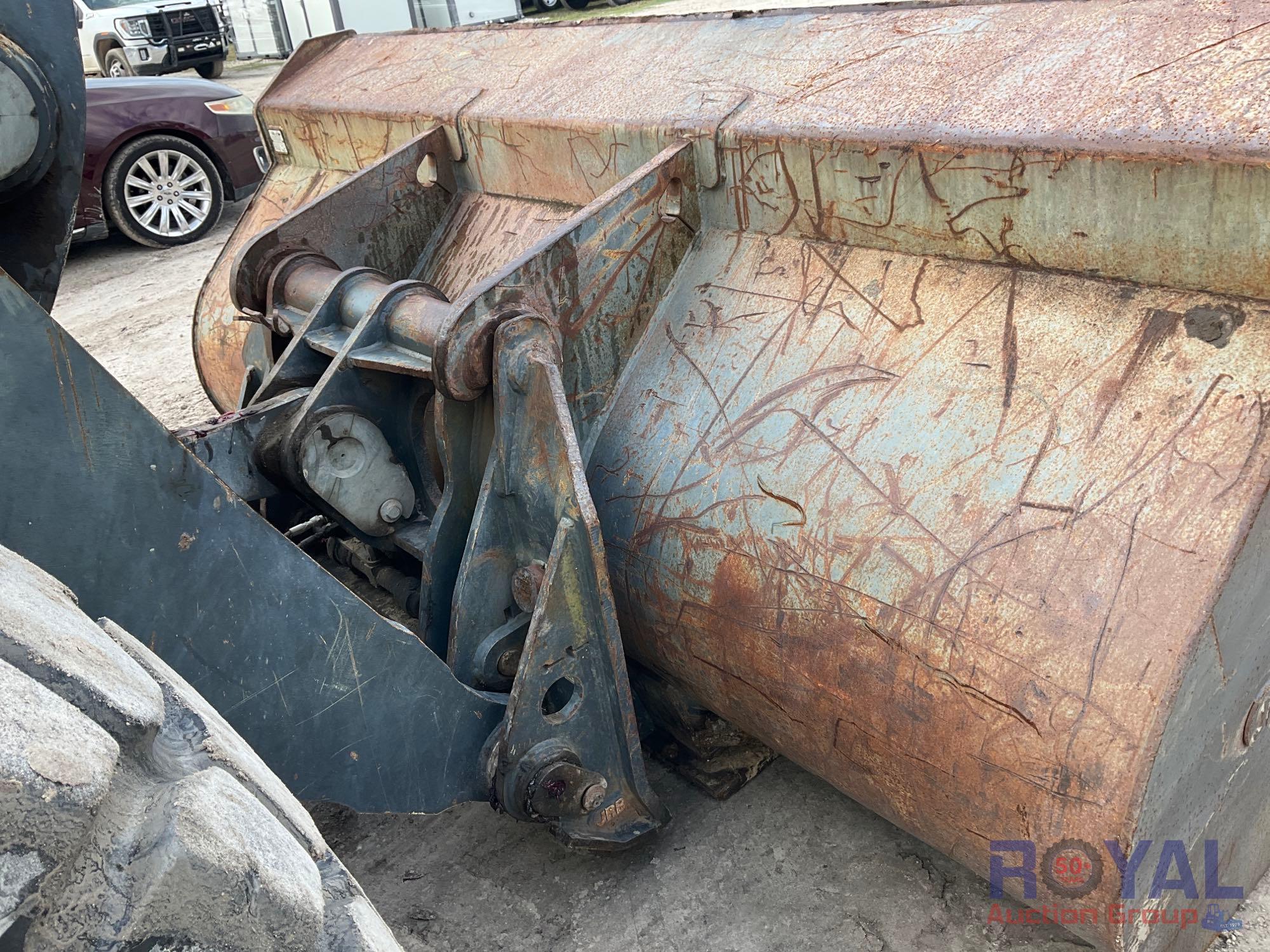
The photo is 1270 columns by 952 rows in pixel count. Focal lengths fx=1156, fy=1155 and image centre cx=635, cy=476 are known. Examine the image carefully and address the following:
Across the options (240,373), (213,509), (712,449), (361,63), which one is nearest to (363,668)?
(213,509)

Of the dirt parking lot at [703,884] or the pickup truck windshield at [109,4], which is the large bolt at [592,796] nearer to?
the dirt parking lot at [703,884]

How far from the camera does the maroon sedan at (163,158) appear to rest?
27.7 feet

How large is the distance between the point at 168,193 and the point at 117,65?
740cm

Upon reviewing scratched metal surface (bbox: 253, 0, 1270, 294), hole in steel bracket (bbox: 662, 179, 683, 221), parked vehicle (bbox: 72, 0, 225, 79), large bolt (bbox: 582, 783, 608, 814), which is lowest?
large bolt (bbox: 582, 783, 608, 814)

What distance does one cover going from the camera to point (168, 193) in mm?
8758

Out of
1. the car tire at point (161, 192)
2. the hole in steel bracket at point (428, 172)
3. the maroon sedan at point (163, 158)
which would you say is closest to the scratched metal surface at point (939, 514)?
the hole in steel bracket at point (428, 172)

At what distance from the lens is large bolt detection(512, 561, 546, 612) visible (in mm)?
2074

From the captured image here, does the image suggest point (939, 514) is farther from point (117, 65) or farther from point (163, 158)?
point (117, 65)

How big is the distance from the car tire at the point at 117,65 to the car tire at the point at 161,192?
6.69 m

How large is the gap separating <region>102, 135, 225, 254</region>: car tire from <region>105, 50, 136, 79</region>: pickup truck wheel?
6699 millimetres

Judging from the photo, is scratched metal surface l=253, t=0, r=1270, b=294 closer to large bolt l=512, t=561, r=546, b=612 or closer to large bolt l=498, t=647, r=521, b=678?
large bolt l=512, t=561, r=546, b=612

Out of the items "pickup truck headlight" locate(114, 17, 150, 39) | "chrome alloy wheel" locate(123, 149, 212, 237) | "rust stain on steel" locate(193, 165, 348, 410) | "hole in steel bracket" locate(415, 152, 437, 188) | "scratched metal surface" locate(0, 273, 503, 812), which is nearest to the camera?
"scratched metal surface" locate(0, 273, 503, 812)

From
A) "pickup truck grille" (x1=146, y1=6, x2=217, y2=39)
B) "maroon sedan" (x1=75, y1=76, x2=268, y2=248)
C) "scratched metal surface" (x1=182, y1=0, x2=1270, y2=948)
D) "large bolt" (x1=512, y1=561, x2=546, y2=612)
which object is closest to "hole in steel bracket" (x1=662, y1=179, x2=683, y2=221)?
"scratched metal surface" (x1=182, y1=0, x2=1270, y2=948)

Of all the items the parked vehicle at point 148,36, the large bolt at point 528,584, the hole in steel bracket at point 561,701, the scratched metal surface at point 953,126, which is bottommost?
the hole in steel bracket at point 561,701
